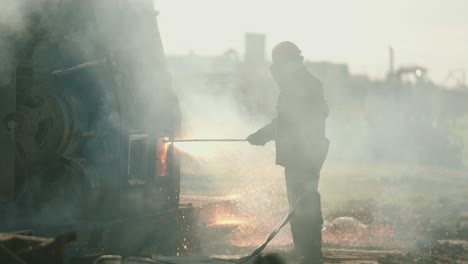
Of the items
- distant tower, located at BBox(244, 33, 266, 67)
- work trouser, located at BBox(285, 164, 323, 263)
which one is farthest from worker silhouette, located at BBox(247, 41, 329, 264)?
distant tower, located at BBox(244, 33, 266, 67)

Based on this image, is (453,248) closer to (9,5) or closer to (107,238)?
(107,238)

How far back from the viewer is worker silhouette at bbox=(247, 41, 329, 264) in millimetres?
7336

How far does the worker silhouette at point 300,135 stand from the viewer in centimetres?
734

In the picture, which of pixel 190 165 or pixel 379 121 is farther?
pixel 379 121

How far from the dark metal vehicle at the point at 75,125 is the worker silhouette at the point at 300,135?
5.22 feet

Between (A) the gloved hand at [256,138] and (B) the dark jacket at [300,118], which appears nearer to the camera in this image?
(B) the dark jacket at [300,118]

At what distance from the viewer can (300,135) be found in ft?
24.7

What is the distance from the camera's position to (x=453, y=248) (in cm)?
916

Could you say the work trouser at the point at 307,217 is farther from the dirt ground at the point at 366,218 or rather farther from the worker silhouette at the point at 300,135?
the dirt ground at the point at 366,218

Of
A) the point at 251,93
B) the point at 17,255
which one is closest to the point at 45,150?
the point at 17,255

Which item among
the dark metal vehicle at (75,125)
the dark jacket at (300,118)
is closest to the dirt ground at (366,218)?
the dark jacket at (300,118)

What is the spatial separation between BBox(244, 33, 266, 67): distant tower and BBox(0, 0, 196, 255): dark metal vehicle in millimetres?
32718

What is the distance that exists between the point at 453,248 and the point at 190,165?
14935 millimetres

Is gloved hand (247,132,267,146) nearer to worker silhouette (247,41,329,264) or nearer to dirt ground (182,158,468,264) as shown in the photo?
worker silhouette (247,41,329,264)
